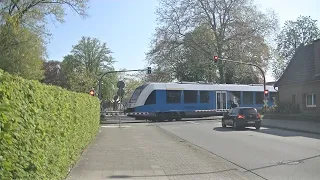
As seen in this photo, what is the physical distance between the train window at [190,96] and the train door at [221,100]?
275cm

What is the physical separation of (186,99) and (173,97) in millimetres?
1669

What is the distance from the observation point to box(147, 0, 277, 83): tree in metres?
52.4

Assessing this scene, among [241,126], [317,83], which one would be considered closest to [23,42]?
[241,126]

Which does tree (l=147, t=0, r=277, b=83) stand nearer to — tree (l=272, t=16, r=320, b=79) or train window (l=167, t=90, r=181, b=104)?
train window (l=167, t=90, r=181, b=104)

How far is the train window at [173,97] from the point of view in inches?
1502

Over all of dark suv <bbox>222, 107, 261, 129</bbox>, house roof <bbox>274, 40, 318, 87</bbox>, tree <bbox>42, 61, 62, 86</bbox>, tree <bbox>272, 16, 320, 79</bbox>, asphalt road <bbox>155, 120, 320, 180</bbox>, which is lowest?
asphalt road <bbox>155, 120, 320, 180</bbox>

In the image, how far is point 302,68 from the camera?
116 feet

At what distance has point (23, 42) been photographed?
101 ft

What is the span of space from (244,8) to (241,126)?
1198 inches

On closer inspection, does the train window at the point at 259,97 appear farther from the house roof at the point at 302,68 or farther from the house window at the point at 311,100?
the house window at the point at 311,100

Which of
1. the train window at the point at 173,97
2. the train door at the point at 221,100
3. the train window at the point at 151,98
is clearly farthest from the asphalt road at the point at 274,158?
the train door at the point at 221,100

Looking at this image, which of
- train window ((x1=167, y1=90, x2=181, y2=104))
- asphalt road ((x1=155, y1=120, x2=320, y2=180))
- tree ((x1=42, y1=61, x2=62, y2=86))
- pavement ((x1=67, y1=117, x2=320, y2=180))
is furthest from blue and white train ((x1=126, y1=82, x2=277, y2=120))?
tree ((x1=42, y1=61, x2=62, y2=86))

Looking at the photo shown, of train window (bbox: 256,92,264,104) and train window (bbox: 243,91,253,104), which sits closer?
train window (bbox: 243,91,253,104)

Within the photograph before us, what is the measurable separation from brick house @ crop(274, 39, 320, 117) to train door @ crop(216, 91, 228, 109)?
5.80 metres
